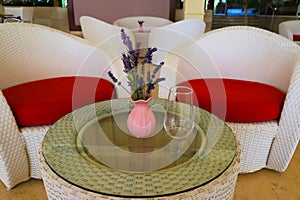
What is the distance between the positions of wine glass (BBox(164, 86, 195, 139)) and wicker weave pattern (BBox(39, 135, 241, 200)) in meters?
0.26

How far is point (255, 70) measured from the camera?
6.19ft

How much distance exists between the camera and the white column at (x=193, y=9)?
142 inches

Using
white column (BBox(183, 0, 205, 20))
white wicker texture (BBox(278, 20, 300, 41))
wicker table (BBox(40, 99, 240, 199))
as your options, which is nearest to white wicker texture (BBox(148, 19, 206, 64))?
white column (BBox(183, 0, 205, 20))

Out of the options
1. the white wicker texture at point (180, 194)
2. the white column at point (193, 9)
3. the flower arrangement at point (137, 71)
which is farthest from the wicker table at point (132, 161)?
the white column at point (193, 9)

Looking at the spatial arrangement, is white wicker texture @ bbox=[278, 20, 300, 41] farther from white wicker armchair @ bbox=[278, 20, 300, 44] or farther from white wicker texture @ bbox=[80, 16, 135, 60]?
white wicker texture @ bbox=[80, 16, 135, 60]

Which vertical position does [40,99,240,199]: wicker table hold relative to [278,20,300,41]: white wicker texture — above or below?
below

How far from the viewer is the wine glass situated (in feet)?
3.79

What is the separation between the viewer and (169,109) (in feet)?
3.96

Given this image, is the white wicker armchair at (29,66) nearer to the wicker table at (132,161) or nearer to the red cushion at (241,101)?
the wicker table at (132,161)

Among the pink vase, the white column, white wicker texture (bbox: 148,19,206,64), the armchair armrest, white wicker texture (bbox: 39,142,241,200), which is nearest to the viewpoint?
white wicker texture (bbox: 39,142,241,200)

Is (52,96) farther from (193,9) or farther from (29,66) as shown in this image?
(193,9)

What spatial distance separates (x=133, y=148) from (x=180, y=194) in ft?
1.08

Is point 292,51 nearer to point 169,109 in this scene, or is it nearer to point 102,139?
point 169,109

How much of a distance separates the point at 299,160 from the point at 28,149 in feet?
5.68
